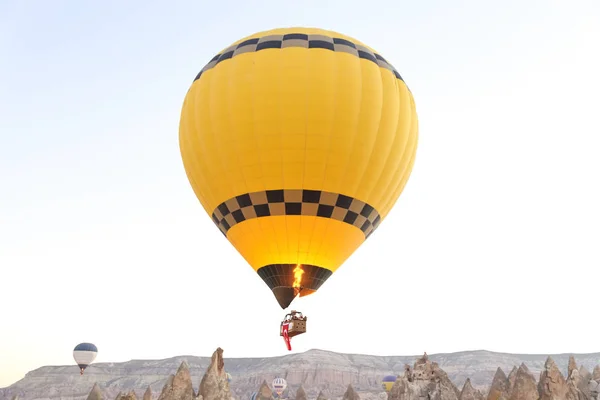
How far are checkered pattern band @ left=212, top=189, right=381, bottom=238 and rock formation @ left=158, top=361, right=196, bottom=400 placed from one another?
476 inches

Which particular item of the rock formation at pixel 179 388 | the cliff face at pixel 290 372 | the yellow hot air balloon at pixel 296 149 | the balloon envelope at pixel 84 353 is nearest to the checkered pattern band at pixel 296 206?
the yellow hot air balloon at pixel 296 149

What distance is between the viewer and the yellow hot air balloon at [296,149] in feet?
54.9

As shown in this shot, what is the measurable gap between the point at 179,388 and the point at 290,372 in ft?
307

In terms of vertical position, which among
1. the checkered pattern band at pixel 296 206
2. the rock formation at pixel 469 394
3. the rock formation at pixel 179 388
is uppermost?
the checkered pattern band at pixel 296 206

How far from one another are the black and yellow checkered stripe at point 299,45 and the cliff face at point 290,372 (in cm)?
9472

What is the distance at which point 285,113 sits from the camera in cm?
1664

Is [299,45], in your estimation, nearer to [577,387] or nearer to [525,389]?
[525,389]

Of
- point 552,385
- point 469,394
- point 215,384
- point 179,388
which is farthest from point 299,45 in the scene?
point 469,394

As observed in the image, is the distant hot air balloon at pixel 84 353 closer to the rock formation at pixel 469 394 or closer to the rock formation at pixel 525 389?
the rock formation at pixel 469 394

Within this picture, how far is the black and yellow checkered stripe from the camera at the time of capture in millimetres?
17750

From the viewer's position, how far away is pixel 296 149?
54.5 feet

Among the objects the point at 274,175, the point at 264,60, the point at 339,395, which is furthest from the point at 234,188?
the point at 339,395

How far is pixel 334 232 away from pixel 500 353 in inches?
4737

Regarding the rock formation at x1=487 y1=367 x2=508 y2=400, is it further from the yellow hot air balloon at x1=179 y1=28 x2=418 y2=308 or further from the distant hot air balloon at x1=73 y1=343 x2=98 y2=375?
the distant hot air balloon at x1=73 y1=343 x2=98 y2=375
